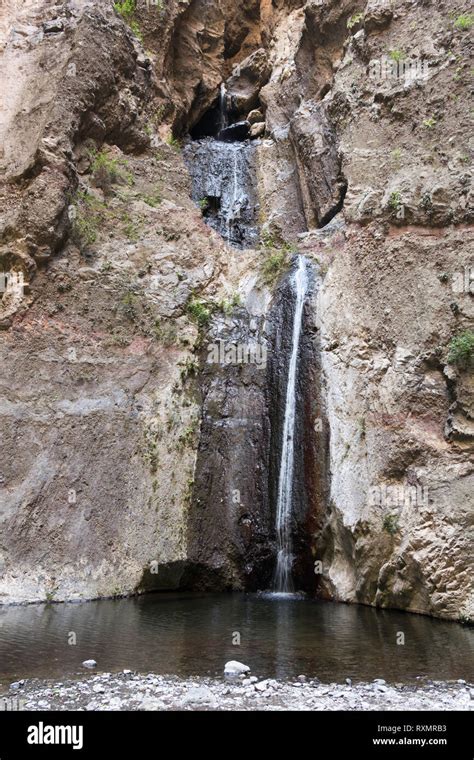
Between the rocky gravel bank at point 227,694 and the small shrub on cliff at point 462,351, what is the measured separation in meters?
6.54

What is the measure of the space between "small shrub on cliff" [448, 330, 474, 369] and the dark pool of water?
480 cm

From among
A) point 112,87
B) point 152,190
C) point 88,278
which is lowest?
point 88,278

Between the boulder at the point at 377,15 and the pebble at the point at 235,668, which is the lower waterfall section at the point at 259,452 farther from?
the boulder at the point at 377,15

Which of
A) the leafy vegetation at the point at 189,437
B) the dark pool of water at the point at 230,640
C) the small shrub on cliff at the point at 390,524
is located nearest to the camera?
the dark pool of water at the point at 230,640

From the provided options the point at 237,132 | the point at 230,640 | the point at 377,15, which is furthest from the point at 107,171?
the point at 230,640

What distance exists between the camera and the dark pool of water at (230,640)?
7.30 meters

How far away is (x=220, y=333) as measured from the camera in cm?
1659

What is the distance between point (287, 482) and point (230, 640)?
5634mm

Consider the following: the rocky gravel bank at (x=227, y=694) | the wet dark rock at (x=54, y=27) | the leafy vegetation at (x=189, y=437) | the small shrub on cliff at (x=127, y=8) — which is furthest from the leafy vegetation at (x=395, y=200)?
the small shrub on cliff at (x=127, y=8)

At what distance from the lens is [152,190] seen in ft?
62.0

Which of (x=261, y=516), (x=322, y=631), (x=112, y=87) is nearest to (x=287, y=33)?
(x=112, y=87)

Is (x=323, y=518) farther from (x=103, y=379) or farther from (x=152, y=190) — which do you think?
(x=152, y=190)

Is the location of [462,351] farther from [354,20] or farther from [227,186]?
[227,186]

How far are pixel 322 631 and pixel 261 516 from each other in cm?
464
